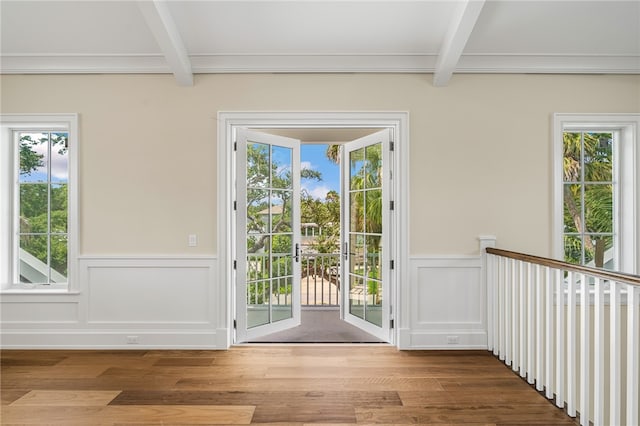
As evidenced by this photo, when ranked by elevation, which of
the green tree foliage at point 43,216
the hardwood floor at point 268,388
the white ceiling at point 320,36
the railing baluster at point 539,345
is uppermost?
the white ceiling at point 320,36

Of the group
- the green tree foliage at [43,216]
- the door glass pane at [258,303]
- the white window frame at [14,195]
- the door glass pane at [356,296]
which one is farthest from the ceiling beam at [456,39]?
the green tree foliage at [43,216]

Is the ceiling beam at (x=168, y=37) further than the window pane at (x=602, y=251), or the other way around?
the window pane at (x=602, y=251)

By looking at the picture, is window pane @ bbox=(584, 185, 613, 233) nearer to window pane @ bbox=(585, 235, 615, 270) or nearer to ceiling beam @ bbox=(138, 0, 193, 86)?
window pane @ bbox=(585, 235, 615, 270)

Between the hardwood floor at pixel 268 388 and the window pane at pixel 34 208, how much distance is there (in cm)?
114

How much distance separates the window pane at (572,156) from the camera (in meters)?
3.43

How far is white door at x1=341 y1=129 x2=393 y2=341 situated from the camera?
11.4 ft

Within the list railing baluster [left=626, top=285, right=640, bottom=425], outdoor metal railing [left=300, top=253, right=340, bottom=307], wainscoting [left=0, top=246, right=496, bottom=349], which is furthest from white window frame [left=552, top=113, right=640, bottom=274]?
outdoor metal railing [left=300, top=253, right=340, bottom=307]

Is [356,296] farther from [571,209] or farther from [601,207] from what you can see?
[601,207]

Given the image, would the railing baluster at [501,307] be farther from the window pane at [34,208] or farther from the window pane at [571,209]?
the window pane at [34,208]

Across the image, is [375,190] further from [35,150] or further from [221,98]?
[35,150]

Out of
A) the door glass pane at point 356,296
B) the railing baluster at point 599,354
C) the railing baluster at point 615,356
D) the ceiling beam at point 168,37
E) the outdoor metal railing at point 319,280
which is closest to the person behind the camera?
the railing baluster at point 615,356

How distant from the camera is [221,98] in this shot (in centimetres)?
330

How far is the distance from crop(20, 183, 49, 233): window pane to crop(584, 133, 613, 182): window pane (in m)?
5.20

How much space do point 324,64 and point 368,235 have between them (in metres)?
1.72
